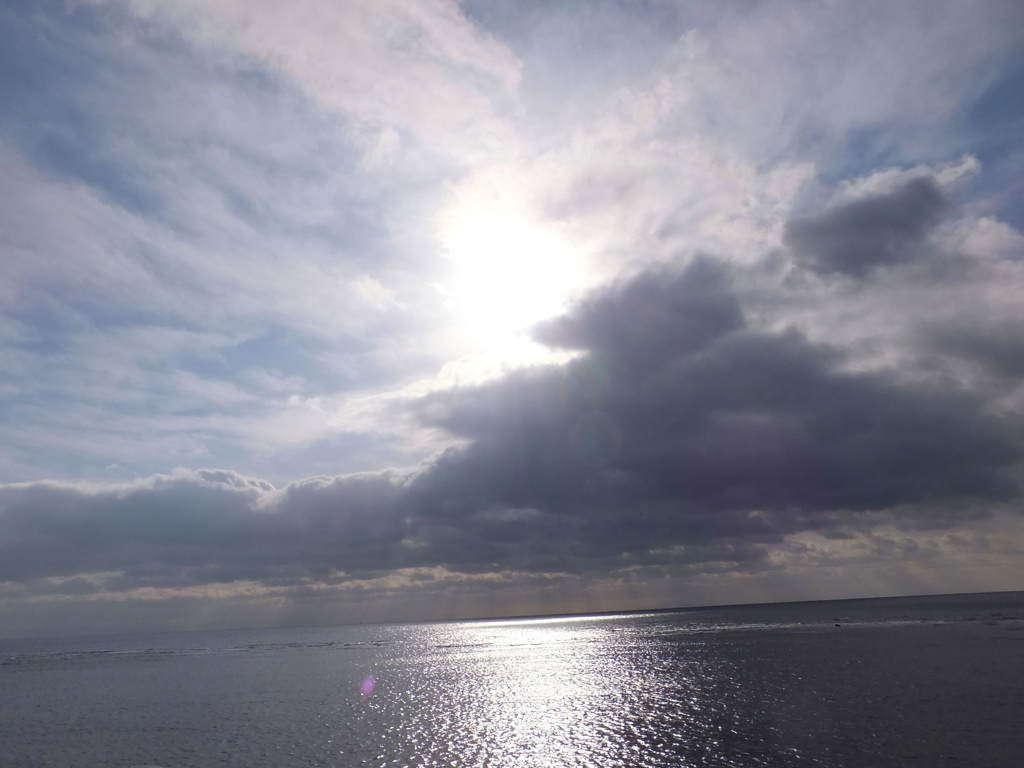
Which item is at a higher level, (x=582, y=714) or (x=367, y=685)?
(x=367, y=685)

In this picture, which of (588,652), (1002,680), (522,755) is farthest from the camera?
(588,652)

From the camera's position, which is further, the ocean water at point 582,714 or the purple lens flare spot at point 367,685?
the purple lens flare spot at point 367,685

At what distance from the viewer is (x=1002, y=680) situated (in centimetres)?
8031

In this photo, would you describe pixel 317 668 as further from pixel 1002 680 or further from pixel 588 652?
pixel 1002 680

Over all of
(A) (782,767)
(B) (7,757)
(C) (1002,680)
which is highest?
(C) (1002,680)

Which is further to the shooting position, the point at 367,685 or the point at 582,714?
the point at 367,685

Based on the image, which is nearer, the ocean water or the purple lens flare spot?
the ocean water

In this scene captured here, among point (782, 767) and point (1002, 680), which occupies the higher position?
point (1002, 680)

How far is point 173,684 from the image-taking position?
457ft

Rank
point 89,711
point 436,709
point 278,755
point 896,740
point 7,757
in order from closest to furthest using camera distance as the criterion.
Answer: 1. point 896,740
2. point 278,755
3. point 7,757
4. point 436,709
5. point 89,711

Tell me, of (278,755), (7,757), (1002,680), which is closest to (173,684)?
(7,757)

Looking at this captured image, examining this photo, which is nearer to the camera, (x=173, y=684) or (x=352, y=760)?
(x=352, y=760)

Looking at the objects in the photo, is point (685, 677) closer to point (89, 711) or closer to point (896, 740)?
point (896, 740)

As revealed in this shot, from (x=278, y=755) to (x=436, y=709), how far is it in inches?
1173
